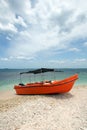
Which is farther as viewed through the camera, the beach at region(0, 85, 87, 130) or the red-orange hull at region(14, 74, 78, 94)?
the red-orange hull at region(14, 74, 78, 94)

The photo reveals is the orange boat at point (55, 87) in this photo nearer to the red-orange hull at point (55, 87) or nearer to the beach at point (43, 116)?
the red-orange hull at point (55, 87)

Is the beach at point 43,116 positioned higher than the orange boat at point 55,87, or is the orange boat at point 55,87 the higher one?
the orange boat at point 55,87

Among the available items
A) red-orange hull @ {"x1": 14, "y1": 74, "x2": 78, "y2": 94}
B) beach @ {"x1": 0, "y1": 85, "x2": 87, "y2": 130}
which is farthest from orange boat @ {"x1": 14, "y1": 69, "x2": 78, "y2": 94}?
beach @ {"x1": 0, "y1": 85, "x2": 87, "y2": 130}

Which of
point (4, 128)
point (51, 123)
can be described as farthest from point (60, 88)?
point (4, 128)

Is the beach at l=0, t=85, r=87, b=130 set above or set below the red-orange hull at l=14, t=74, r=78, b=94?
below

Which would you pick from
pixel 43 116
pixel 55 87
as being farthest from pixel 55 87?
pixel 43 116

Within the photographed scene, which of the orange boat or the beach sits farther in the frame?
the orange boat

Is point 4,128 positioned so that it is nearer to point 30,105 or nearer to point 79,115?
point 30,105

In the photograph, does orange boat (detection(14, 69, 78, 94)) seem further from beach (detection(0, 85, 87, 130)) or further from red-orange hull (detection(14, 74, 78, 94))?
beach (detection(0, 85, 87, 130))

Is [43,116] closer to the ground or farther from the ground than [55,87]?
closer to the ground

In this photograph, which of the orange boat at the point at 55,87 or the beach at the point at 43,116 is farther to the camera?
the orange boat at the point at 55,87

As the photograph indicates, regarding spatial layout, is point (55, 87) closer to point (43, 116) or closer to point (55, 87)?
point (55, 87)

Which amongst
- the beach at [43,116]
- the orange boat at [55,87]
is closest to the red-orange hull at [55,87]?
the orange boat at [55,87]

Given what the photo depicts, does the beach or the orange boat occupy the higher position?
the orange boat
